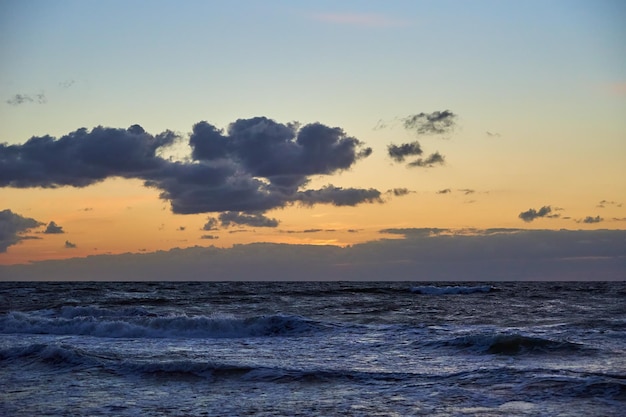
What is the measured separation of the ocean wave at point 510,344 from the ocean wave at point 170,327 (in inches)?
344

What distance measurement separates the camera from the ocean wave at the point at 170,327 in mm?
29766

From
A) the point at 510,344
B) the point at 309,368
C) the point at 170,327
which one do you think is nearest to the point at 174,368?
the point at 309,368

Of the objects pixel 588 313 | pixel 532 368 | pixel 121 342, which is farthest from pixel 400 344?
pixel 588 313

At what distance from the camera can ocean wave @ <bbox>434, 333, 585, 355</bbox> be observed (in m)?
21.6

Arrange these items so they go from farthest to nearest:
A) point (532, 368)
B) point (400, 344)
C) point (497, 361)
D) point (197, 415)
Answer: point (400, 344) < point (497, 361) < point (532, 368) < point (197, 415)

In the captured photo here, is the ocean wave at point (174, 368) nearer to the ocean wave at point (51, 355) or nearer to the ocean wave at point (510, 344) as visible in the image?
the ocean wave at point (51, 355)

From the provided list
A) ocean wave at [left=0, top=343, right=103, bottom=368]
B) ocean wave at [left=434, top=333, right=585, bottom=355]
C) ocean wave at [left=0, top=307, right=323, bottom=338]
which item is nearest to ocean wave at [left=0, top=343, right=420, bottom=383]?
ocean wave at [left=0, top=343, right=103, bottom=368]

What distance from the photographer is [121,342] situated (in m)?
26.4

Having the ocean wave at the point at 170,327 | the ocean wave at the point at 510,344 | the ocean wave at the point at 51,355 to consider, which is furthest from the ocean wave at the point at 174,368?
the ocean wave at the point at 170,327

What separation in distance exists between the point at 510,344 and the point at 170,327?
16007 millimetres

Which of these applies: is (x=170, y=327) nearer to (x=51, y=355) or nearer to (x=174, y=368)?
(x=51, y=355)

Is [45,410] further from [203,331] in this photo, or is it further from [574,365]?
[203,331]

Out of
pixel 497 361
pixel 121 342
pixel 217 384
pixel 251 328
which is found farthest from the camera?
pixel 251 328

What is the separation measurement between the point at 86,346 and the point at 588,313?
2638cm
